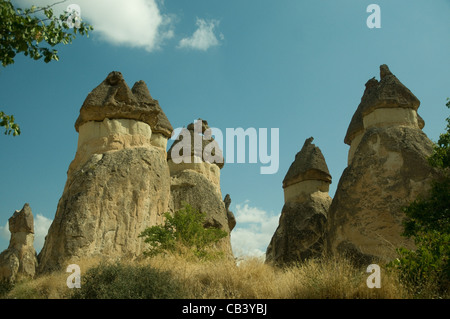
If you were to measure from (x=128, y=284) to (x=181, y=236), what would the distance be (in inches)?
165

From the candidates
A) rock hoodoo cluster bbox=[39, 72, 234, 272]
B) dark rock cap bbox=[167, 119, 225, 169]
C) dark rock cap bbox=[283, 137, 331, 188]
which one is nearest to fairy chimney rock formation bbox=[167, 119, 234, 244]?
dark rock cap bbox=[167, 119, 225, 169]

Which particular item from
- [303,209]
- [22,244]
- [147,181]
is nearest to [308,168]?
[303,209]

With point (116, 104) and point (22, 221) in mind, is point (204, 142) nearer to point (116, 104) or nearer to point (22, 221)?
point (116, 104)

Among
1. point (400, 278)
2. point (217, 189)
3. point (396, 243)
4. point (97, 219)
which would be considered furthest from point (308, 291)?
point (217, 189)

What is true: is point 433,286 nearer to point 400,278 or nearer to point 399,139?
point 400,278

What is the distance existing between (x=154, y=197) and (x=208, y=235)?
1.94 m

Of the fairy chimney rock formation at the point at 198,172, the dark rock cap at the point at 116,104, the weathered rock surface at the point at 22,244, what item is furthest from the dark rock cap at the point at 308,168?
the weathered rock surface at the point at 22,244

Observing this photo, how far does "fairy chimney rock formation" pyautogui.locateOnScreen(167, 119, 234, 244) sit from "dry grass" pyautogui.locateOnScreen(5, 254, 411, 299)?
24.1 feet

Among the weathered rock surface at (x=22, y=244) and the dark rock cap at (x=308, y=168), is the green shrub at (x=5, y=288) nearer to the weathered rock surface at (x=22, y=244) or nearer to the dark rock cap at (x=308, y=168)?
the dark rock cap at (x=308, y=168)

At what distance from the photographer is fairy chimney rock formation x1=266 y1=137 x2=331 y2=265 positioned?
1588 cm

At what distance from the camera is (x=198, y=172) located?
665 inches

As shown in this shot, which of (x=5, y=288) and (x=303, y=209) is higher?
(x=303, y=209)

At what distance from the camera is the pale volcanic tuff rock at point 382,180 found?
1032 centimetres

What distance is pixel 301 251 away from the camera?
618 inches
